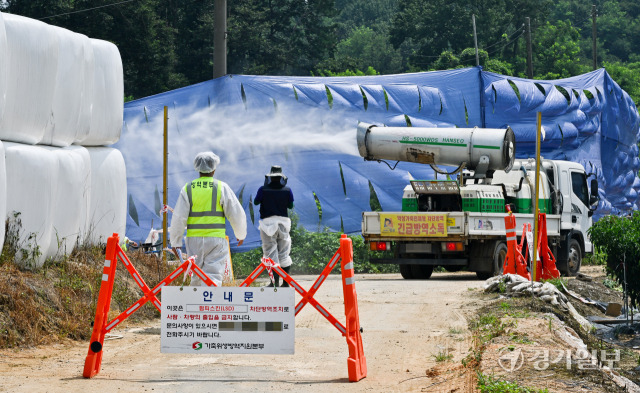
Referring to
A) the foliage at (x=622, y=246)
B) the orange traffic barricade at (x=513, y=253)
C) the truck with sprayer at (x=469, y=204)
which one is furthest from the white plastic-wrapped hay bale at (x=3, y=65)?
the truck with sprayer at (x=469, y=204)

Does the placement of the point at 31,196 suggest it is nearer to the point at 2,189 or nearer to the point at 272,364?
the point at 2,189

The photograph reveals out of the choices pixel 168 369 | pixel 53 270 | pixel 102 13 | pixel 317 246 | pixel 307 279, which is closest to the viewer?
pixel 168 369

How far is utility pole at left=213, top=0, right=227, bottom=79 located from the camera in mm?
27906

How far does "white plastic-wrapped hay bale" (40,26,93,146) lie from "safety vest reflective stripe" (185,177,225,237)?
9.16 feet

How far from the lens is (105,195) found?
13180 mm

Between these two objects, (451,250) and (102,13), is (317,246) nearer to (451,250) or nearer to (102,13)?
(451,250)

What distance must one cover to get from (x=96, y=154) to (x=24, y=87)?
221 cm

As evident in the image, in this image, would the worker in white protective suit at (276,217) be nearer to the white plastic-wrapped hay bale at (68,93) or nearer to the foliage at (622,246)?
the white plastic-wrapped hay bale at (68,93)

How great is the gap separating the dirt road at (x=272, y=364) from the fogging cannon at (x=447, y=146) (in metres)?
8.46

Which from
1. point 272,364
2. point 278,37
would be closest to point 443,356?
point 272,364

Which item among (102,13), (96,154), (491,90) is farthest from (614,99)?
(96,154)

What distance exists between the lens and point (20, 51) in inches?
435

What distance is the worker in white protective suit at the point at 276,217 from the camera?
46.0 ft

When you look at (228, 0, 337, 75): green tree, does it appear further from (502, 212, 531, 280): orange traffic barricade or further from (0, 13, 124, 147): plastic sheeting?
(0, 13, 124, 147): plastic sheeting
